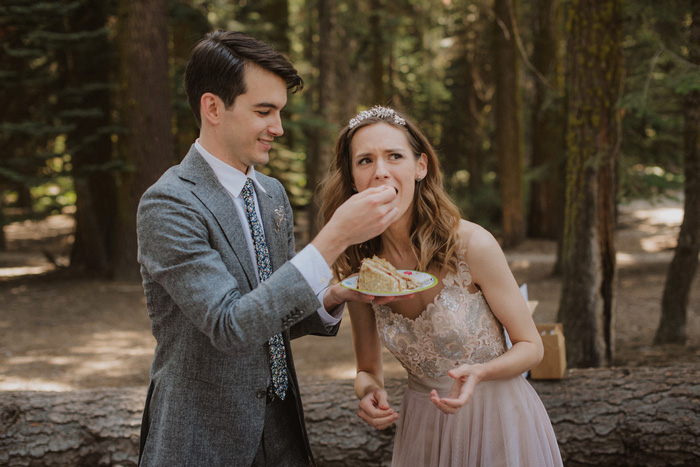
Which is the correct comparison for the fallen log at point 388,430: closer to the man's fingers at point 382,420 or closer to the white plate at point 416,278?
the man's fingers at point 382,420

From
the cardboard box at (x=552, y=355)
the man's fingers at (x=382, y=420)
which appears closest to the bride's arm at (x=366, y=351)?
the man's fingers at (x=382, y=420)

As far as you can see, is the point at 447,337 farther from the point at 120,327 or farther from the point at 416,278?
the point at 120,327

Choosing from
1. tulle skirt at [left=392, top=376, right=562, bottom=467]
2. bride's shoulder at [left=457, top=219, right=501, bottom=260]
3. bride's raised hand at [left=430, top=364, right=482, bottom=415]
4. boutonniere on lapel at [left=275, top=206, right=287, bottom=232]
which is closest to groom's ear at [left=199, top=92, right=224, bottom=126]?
boutonniere on lapel at [left=275, top=206, right=287, bottom=232]

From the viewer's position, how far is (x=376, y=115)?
8.74 feet

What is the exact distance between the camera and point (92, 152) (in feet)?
40.9

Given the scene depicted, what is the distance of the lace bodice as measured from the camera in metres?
2.44

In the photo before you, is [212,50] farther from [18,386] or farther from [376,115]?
[18,386]

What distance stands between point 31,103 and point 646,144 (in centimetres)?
1271

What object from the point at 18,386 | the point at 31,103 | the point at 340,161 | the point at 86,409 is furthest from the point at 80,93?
the point at 340,161

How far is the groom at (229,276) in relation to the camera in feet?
6.00

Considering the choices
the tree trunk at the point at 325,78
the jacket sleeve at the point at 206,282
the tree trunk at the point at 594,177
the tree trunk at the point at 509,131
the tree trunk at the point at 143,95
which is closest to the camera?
the jacket sleeve at the point at 206,282

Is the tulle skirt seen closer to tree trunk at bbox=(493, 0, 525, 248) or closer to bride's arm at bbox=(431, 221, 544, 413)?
bride's arm at bbox=(431, 221, 544, 413)

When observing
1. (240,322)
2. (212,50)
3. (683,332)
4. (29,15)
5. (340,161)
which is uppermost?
(29,15)

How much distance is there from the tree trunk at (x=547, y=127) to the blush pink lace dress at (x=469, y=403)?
808cm
